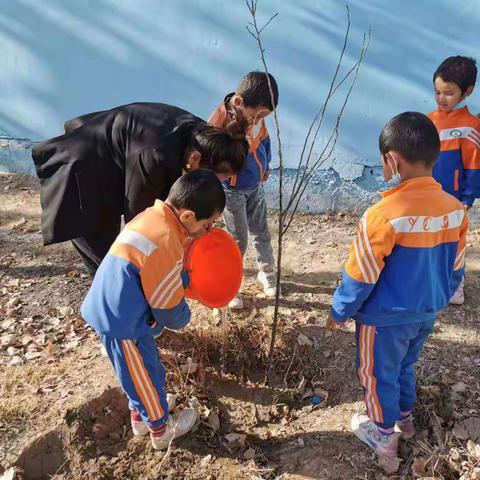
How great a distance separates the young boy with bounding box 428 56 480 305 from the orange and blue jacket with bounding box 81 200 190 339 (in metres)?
1.96

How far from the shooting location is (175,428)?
2.64 meters

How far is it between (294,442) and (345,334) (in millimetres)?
914

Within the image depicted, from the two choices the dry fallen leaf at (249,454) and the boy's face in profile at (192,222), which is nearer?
the boy's face in profile at (192,222)

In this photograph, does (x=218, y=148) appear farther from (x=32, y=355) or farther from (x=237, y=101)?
(x=32, y=355)

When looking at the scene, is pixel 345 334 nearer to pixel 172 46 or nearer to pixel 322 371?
pixel 322 371

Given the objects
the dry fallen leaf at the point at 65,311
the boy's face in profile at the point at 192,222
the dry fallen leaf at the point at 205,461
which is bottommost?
the dry fallen leaf at the point at 65,311

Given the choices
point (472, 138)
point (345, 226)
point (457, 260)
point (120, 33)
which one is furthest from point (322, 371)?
point (120, 33)

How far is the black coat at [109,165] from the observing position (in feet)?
7.78

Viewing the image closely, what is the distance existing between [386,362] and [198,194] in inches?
45.0

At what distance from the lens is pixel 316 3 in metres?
4.36

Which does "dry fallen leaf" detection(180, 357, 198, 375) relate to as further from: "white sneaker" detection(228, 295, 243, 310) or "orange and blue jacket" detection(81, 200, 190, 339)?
"orange and blue jacket" detection(81, 200, 190, 339)

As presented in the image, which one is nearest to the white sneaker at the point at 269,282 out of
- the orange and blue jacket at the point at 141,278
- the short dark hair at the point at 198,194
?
the orange and blue jacket at the point at 141,278

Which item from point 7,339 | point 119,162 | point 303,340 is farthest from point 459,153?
point 7,339

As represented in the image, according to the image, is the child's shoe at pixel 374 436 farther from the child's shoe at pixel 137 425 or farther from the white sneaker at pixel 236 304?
the white sneaker at pixel 236 304
